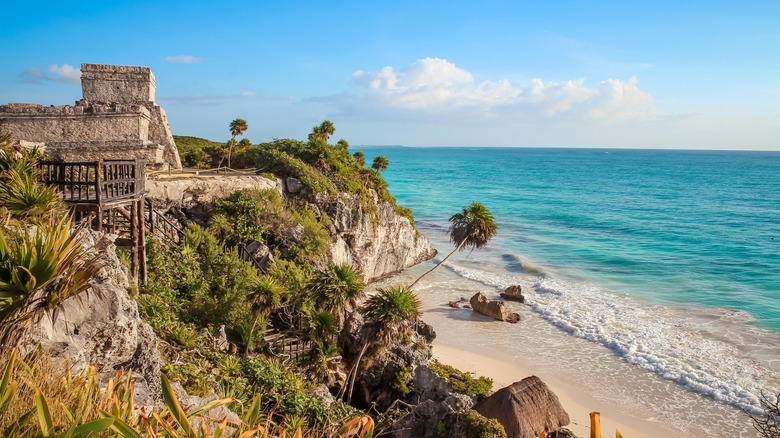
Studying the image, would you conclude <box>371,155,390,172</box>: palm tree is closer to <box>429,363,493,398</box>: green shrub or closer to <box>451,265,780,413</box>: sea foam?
<box>451,265,780,413</box>: sea foam

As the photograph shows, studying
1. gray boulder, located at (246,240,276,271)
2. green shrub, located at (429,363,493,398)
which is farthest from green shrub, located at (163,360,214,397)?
gray boulder, located at (246,240,276,271)

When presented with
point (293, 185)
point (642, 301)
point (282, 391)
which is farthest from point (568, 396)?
point (293, 185)

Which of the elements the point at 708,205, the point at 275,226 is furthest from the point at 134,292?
the point at 708,205

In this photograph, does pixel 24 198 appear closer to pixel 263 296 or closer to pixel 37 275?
pixel 37 275

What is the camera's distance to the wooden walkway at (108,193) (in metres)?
10.4

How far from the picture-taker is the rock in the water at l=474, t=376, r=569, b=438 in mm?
10736

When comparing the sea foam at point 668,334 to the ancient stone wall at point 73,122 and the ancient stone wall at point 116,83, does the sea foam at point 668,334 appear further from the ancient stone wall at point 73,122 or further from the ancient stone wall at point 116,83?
the ancient stone wall at point 116,83

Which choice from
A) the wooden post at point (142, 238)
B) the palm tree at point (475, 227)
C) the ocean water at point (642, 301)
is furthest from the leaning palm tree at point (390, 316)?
the palm tree at point (475, 227)

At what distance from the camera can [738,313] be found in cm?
2286

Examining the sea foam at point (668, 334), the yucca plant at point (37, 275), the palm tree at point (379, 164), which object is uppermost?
the palm tree at point (379, 164)

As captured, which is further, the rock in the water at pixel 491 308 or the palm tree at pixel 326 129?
the palm tree at pixel 326 129

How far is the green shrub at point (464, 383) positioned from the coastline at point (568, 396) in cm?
315

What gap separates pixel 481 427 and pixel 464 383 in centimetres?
267

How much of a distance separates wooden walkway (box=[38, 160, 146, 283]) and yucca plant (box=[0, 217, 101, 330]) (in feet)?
15.8
